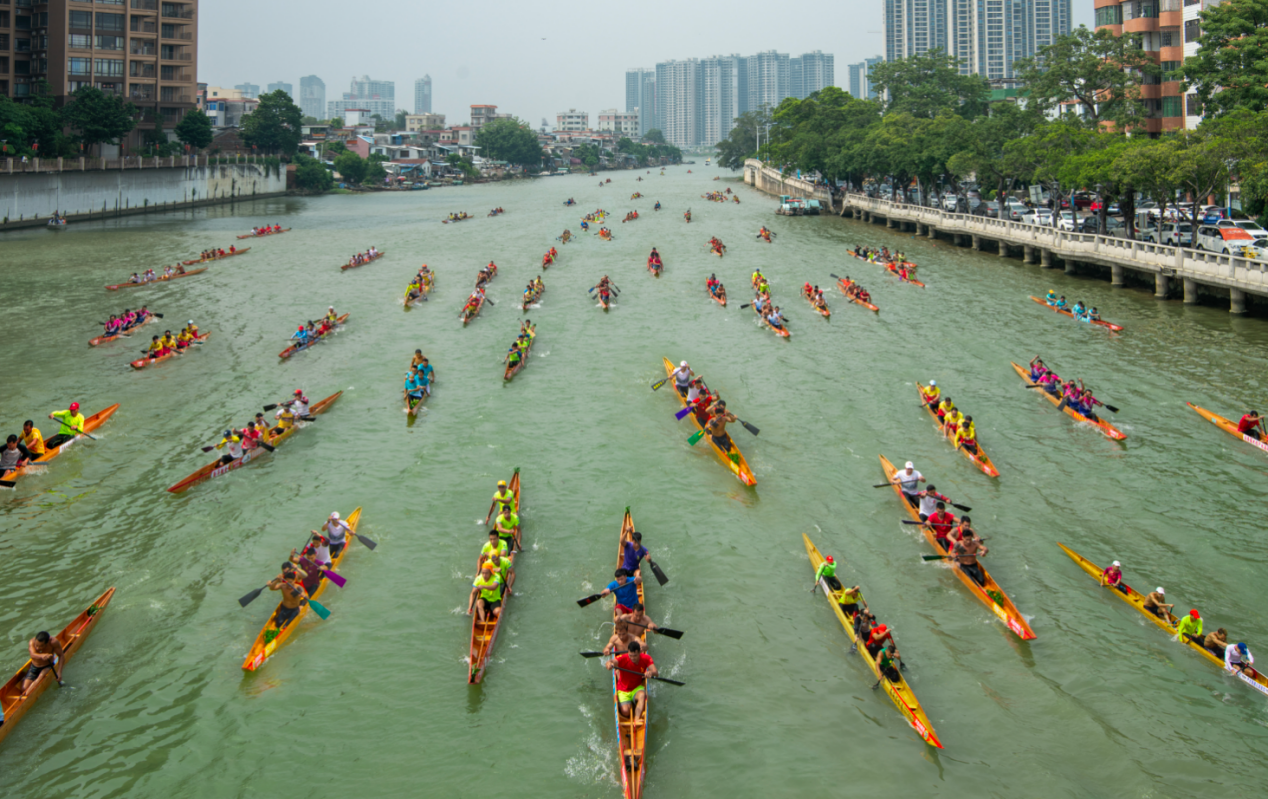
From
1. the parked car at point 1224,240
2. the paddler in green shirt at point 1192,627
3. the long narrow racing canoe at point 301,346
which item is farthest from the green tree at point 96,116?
the paddler in green shirt at point 1192,627

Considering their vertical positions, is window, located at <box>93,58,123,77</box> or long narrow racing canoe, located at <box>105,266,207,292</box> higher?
window, located at <box>93,58,123,77</box>

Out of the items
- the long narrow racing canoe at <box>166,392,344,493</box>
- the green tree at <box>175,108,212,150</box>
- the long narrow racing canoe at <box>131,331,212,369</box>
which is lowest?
the long narrow racing canoe at <box>166,392,344,493</box>

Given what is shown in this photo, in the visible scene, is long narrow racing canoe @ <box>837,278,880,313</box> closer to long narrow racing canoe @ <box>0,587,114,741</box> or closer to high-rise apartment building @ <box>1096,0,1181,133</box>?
high-rise apartment building @ <box>1096,0,1181,133</box>

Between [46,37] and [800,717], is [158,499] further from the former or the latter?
[46,37]

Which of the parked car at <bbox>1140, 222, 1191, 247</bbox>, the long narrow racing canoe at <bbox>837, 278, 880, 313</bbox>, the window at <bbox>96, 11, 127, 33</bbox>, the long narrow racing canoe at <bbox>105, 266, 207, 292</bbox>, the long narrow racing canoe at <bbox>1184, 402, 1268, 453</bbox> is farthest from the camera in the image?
the window at <bbox>96, 11, 127, 33</bbox>

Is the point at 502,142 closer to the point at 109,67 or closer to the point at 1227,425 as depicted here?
the point at 109,67

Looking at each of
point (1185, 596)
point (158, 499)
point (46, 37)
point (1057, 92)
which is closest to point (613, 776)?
point (1185, 596)

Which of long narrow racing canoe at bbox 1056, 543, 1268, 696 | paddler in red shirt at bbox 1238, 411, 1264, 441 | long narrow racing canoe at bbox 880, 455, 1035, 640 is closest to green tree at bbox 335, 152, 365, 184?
paddler in red shirt at bbox 1238, 411, 1264, 441

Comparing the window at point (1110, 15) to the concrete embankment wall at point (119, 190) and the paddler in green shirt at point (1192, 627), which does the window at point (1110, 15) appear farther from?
the concrete embankment wall at point (119, 190)

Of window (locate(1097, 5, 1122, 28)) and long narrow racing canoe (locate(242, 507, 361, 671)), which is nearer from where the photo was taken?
long narrow racing canoe (locate(242, 507, 361, 671))
